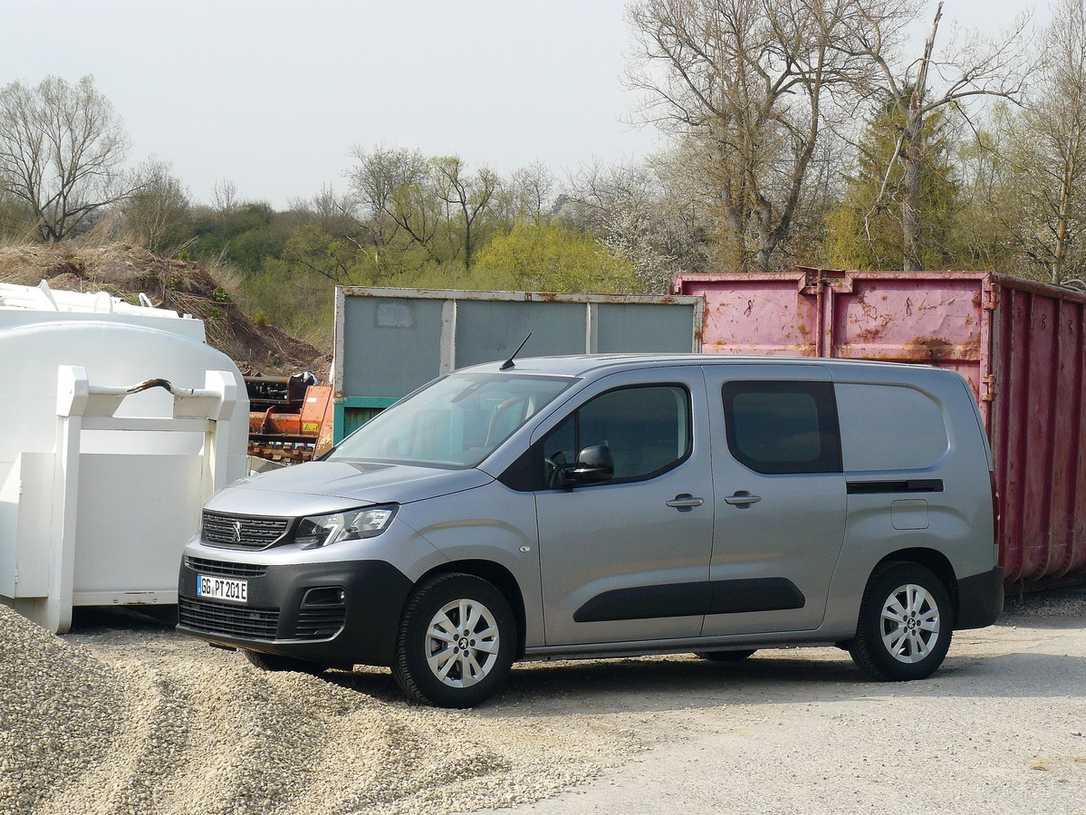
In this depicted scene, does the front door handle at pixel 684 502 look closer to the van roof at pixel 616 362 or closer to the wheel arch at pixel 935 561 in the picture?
the van roof at pixel 616 362

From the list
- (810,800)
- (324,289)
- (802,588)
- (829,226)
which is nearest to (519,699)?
(802,588)

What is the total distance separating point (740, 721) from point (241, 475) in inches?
180


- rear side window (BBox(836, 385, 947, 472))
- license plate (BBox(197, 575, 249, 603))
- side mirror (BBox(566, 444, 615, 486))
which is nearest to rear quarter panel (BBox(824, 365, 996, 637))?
rear side window (BBox(836, 385, 947, 472))

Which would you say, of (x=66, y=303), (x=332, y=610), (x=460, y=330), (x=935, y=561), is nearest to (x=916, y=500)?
(x=935, y=561)

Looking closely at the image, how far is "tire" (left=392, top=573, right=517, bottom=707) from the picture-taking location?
7.16 metres

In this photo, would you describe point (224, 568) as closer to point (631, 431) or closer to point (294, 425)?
point (631, 431)

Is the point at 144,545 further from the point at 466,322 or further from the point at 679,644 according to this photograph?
the point at 466,322

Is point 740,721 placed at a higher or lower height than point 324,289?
lower

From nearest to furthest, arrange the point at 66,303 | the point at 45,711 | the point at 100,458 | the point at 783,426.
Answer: the point at 45,711, the point at 783,426, the point at 100,458, the point at 66,303

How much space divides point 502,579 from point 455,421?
43.8 inches

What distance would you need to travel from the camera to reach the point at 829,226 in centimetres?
4366

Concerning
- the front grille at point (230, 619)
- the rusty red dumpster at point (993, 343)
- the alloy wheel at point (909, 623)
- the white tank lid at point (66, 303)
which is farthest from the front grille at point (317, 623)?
the rusty red dumpster at point (993, 343)

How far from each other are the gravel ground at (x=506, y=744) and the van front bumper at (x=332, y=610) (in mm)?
205

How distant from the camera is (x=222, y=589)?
24.7 ft
